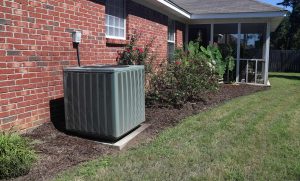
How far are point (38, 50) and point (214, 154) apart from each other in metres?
3.03

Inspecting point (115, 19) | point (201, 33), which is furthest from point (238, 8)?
point (115, 19)

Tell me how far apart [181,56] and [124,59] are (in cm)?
278

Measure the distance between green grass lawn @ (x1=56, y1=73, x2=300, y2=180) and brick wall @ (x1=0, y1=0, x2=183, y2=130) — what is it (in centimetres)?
147

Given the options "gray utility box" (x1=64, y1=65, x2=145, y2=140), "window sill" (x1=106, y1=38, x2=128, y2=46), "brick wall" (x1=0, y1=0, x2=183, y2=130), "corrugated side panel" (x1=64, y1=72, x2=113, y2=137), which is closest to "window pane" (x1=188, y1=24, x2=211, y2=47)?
"window sill" (x1=106, y1=38, x2=128, y2=46)

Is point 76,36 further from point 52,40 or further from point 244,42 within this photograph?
point 244,42

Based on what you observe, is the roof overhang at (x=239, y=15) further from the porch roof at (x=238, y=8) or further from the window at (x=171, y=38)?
the window at (x=171, y=38)

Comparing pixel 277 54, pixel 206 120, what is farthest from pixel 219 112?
pixel 277 54

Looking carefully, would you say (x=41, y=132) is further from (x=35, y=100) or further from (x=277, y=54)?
(x=277, y=54)

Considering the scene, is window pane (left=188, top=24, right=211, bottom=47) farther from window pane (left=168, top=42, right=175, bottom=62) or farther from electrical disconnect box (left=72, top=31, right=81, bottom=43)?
electrical disconnect box (left=72, top=31, right=81, bottom=43)

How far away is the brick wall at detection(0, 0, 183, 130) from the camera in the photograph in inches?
174

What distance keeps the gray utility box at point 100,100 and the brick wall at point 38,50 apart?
1.59 feet

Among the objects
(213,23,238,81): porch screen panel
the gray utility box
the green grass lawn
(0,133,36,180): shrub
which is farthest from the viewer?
(213,23,238,81): porch screen panel

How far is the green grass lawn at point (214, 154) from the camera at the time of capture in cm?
376

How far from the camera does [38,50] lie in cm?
499
